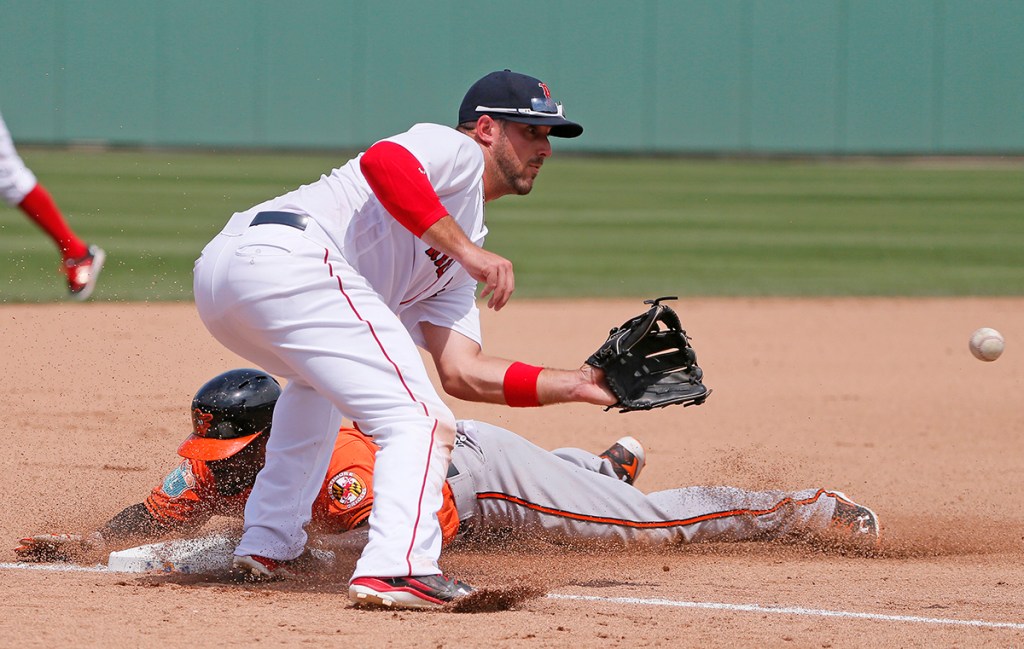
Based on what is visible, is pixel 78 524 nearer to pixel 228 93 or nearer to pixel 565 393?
pixel 565 393

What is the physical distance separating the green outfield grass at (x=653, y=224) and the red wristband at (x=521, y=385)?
6.39m

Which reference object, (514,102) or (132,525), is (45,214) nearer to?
(132,525)

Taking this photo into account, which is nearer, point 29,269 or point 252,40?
point 29,269

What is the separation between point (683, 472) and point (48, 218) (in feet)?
8.88

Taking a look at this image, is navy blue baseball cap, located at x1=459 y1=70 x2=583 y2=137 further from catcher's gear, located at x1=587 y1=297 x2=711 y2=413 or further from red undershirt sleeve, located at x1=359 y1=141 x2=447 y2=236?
catcher's gear, located at x1=587 y1=297 x2=711 y2=413

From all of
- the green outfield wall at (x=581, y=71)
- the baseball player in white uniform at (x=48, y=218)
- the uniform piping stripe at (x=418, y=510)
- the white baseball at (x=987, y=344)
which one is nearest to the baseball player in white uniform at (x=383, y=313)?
the uniform piping stripe at (x=418, y=510)

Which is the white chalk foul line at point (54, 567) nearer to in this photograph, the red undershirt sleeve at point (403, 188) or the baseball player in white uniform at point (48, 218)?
the baseball player in white uniform at point (48, 218)

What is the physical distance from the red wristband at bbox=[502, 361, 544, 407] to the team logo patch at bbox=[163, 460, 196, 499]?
1.01 m

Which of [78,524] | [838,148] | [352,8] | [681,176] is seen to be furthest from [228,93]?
[78,524]

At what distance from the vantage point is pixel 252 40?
72.5ft

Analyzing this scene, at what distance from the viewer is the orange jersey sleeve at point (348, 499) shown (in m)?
3.86

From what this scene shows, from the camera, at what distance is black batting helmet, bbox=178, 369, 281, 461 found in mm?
3879

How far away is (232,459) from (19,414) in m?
2.48

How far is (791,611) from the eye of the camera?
131 inches
